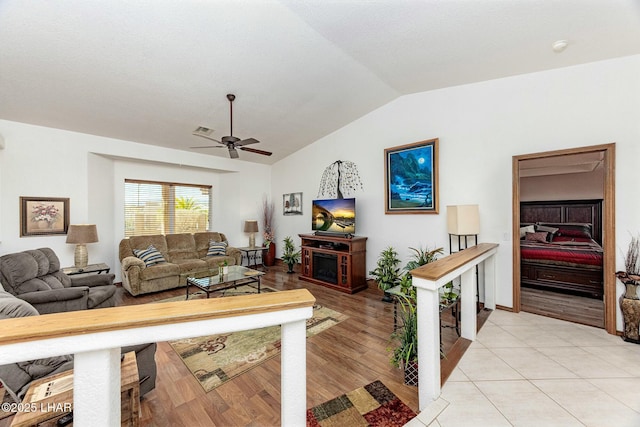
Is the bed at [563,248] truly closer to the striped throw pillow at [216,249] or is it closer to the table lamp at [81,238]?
the striped throw pillow at [216,249]

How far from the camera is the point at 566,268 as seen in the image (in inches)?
159

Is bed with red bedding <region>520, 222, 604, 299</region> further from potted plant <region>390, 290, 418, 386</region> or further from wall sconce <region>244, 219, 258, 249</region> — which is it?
wall sconce <region>244, 219, 258, 249</region>

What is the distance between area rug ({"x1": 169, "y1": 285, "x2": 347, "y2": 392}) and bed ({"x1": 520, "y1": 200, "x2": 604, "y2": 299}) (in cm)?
376

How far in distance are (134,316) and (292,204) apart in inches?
216

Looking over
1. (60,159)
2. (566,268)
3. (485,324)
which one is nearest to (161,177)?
(60,159)

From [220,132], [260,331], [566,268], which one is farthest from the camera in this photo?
[220,132]

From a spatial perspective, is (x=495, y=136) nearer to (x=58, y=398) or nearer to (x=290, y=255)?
(x=290, y=255)

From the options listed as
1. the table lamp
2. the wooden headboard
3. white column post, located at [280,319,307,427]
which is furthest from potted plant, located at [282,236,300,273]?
the wooden headboard

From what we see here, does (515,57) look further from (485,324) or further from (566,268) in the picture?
(566,268)

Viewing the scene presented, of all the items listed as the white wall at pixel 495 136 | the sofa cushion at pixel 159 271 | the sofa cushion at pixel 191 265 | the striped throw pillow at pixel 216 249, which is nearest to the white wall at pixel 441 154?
the white wall at pixel 495 136

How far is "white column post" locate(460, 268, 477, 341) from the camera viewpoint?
8.35 ft

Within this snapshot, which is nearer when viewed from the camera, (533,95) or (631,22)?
(631,22)

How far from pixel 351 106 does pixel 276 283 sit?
3.62 m

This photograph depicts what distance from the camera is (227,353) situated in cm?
260
